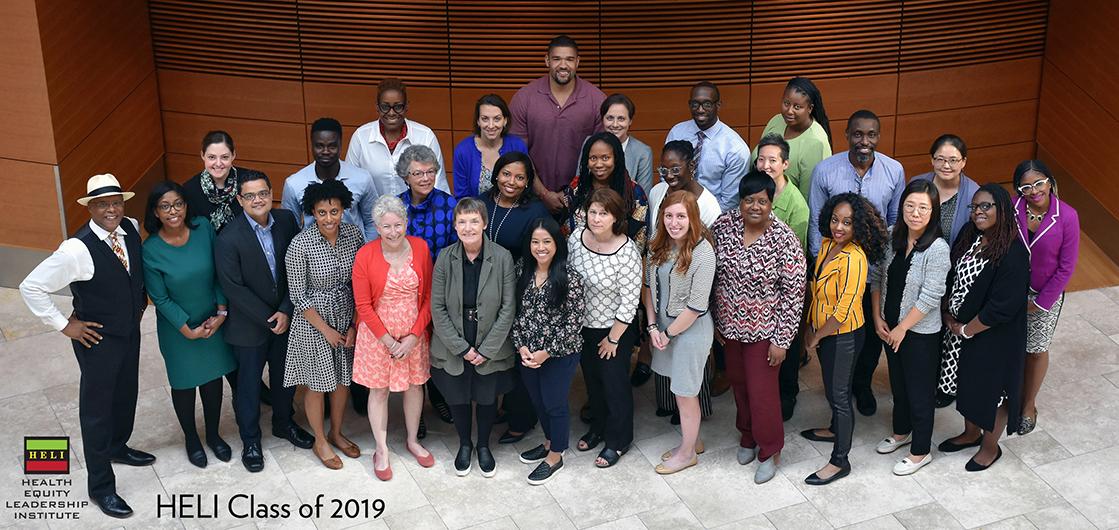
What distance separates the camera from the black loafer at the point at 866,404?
7.40 metres

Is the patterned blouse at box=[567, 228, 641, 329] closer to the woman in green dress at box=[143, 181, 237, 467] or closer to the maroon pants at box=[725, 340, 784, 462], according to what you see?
the maroon pants at box=[725, 340, 784, 462]

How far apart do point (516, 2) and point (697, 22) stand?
1388 mm

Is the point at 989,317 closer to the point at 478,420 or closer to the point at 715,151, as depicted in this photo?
the point at 715,151

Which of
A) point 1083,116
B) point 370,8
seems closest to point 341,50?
point 370,8

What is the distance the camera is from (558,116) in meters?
7.56

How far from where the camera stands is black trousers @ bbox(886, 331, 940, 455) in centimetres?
659

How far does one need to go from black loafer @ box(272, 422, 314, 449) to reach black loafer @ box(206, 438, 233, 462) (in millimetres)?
295

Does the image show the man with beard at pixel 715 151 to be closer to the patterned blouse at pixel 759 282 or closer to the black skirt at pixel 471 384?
the patterned blouse at pixel 759 282

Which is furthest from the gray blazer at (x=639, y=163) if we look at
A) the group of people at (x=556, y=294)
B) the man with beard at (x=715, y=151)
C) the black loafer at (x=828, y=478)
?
the black loafer at (x=828, y=478)

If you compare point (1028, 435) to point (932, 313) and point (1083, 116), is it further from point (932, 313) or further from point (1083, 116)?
point (1083, 116)

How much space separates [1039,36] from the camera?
9992mm

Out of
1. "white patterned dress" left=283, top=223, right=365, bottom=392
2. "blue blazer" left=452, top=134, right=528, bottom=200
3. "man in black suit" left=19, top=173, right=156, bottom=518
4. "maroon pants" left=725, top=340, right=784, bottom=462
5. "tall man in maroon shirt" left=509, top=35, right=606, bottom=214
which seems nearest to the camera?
"man in black suit" left=19, top=173, right=156, bottom=518

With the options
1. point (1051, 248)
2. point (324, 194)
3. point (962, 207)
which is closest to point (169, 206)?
point (324, 194)

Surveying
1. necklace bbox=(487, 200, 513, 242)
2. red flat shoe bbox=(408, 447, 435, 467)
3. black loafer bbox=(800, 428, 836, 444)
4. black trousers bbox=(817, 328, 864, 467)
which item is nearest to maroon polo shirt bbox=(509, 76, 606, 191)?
necklace bbox=(487, 200, 513, 242)
